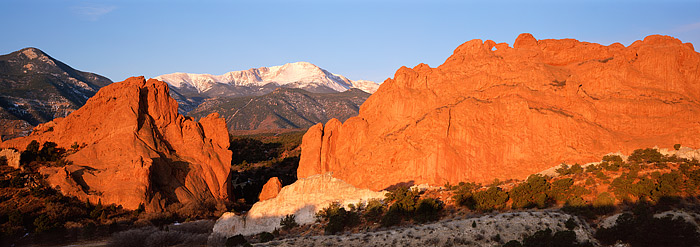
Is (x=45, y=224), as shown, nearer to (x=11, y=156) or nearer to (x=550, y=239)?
(x=11, y=156)

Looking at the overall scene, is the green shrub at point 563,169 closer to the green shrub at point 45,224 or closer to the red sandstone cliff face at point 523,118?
the red sandstone cliff face at point 523,118

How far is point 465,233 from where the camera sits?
87.9ft

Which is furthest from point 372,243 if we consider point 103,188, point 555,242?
point 103,188

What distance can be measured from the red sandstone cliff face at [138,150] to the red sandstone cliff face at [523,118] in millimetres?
8978

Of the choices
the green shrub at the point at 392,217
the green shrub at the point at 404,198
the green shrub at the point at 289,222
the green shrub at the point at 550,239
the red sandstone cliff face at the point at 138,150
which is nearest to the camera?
the green shrub at the point at 550,239

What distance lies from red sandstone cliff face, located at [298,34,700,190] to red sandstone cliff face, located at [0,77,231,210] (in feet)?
29.5

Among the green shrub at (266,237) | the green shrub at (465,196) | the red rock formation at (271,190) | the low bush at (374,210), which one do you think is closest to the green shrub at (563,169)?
the green shrub at (465,196)

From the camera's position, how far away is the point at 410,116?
3772 cm

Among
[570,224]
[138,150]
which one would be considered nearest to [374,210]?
[570,224]

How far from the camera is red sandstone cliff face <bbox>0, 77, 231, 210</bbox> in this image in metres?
37.1

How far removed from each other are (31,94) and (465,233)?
531 ft

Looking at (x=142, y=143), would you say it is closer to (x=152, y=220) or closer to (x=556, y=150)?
(x=152, y=220)

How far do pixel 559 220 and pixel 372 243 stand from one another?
978 centimetres

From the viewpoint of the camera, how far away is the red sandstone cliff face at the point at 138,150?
3712 cm
